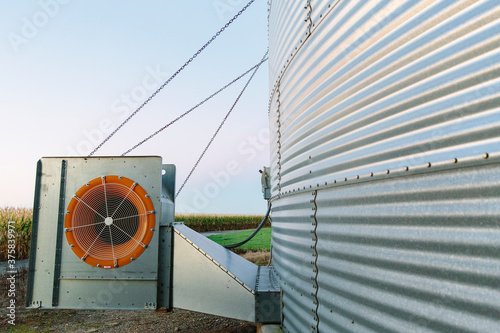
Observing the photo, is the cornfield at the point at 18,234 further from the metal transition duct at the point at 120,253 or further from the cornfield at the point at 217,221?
the cornfield at the point at 217,221

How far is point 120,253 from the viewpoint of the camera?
4.22m

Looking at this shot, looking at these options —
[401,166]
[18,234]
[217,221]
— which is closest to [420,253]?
[401,166]

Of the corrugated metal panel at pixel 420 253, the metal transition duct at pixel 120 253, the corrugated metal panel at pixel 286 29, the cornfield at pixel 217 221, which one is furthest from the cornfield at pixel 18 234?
the cornfield at pixel 217 221

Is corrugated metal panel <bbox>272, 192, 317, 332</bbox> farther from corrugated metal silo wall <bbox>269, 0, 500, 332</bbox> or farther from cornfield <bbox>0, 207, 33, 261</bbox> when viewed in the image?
cornfield <bbox>0, 207, 33, 261</bbox>

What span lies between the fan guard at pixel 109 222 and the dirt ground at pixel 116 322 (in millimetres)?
2466

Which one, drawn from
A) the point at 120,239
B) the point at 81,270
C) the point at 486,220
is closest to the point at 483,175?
the point at 486,220

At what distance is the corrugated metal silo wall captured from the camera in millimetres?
1412

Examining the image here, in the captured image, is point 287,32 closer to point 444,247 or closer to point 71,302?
point 444,247

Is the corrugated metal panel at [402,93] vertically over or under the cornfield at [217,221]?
over

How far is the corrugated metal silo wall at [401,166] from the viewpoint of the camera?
4.63 ft

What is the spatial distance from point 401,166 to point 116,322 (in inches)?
260

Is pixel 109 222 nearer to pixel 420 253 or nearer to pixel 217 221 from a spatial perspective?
pixel 420 253

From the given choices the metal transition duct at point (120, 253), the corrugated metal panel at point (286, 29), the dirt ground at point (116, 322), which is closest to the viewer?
the corrugated metal panel at point (286, 29)

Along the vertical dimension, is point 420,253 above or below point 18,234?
above
